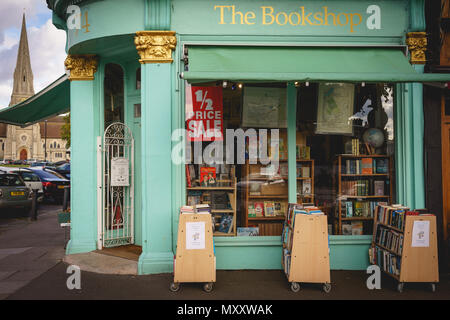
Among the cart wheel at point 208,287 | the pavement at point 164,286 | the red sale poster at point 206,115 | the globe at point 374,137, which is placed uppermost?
the red sale poster at point 206,115

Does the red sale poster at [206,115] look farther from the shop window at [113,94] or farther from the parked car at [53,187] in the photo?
the parked car at [53,187]

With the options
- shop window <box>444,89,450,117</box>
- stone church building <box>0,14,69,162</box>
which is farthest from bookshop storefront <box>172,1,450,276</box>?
stone church building <box>0,14,69,162</box>

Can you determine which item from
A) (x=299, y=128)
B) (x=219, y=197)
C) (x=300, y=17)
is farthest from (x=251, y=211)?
(x=300, y=17)

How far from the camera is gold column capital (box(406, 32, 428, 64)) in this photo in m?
5.94

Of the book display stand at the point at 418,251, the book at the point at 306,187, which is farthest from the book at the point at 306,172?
the book display stand at the point at 418,251

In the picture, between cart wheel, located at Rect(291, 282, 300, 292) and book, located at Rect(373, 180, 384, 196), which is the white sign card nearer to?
cart wheel, located at Rect(291, 282, 300, 292)

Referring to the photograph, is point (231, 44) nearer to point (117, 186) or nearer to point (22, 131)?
point (117, 186)

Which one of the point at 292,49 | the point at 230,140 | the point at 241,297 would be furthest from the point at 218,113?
the point at 241,297

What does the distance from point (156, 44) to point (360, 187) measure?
4.41 meters

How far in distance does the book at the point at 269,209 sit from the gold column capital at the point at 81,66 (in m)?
4.17

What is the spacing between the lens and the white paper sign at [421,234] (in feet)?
16.3

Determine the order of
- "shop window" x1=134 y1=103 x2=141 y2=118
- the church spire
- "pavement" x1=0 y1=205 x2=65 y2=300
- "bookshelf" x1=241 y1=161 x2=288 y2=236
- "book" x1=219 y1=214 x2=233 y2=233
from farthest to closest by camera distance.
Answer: the church spire → "shop window" x1=134 y1=103 x2=141 y2=118 → "bookshelf" x1=241 y1=161 x2=288 y2=236 → "book" x1=219 y1=214 x2=233 y2=233 → "pavement" x1=0 y1=205 x2=65 y2=300

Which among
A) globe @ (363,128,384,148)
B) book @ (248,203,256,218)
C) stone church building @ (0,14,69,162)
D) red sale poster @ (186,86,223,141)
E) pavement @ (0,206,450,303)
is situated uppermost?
stone church building @ (0,14,69,162)

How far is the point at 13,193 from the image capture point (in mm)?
11812
